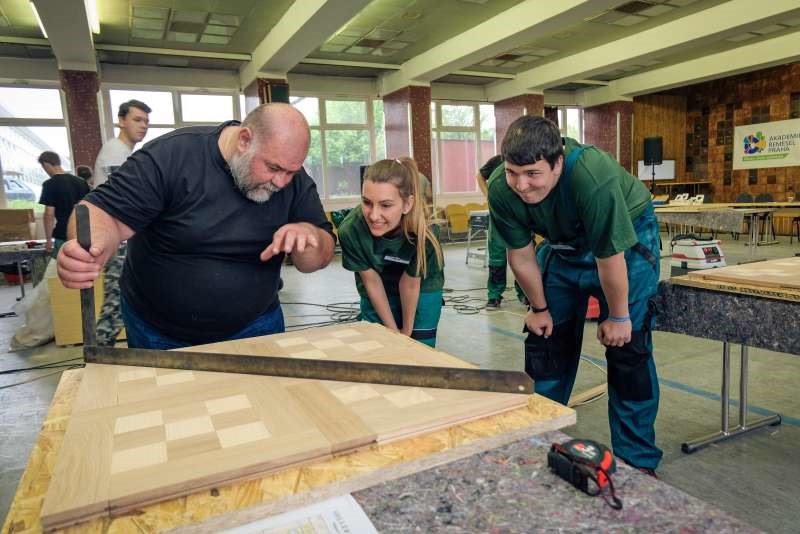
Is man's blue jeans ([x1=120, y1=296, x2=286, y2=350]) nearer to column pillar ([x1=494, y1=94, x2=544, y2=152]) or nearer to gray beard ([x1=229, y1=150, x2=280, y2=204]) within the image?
gray beard ([x1=229, y1=150, x2=280, y2=204])

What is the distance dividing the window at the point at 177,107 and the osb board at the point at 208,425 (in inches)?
401

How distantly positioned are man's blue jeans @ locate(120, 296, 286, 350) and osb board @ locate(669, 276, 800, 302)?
4.77ft

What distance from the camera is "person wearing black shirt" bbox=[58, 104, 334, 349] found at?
1.44 m

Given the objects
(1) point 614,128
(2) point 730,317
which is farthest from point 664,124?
(2) point 730,317

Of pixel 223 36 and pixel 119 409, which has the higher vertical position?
pixel 223 36

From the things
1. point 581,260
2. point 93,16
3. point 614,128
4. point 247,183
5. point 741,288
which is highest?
point 93,16

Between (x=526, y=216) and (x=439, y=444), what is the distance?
3.62 ft

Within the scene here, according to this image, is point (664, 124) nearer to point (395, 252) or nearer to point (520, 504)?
point (395, 252)

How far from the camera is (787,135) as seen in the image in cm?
1121

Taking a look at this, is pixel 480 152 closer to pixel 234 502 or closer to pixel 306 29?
pixel 306 29

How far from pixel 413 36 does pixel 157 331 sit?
824 centimetres

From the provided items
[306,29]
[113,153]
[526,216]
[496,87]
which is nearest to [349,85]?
[496,87]

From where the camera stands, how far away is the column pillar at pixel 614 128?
42.4ft

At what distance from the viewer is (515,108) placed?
12062mm
